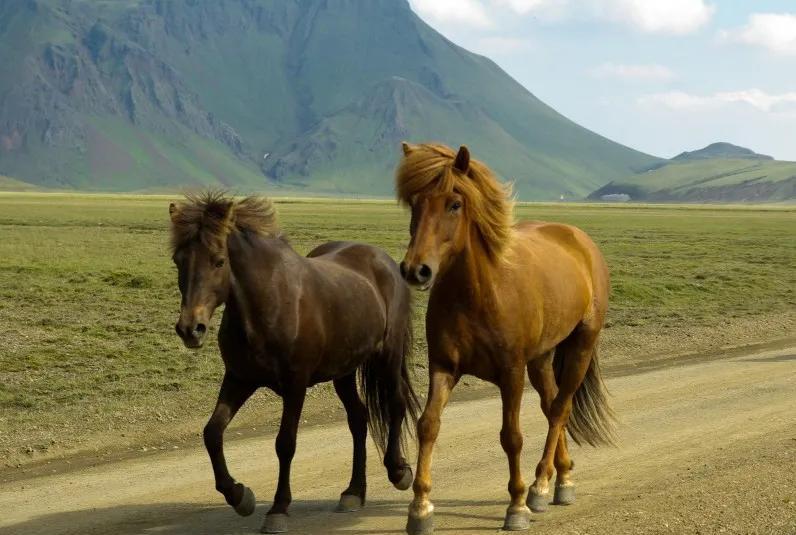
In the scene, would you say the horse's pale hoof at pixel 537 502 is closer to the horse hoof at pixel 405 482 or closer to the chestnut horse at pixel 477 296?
the chestnut horse at pixel 477 296

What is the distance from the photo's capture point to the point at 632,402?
13.6m

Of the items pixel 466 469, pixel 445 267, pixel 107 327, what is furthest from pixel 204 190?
pixel 107 327

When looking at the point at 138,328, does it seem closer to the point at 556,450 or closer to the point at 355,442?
the point at 355,442

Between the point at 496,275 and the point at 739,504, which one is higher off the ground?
the point at 496,275

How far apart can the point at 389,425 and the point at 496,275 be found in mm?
2232

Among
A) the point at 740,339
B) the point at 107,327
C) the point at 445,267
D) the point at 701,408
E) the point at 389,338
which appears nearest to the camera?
the point at 445,267

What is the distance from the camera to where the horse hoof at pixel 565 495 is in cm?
884

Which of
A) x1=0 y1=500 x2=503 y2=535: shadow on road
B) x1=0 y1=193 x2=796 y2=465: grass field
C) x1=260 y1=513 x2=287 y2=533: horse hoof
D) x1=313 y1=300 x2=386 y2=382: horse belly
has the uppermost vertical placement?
x1=313 y1=300 x2=386 y2=382: horse belly

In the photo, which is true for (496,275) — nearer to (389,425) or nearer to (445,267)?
(445,267)

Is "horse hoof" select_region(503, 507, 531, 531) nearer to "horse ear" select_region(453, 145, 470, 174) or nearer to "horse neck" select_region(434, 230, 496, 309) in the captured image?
"horse neck" select_region(434, 230, 496, 309)

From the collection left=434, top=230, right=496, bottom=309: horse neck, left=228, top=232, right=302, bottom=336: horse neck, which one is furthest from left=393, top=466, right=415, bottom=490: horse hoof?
left=434, top=230, right=496, bottom=309: horse neck

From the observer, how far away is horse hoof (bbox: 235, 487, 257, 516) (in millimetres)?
8047

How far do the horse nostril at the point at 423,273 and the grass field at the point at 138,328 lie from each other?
5632 mm

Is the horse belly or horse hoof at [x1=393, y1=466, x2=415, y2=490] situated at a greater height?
the horse belly
